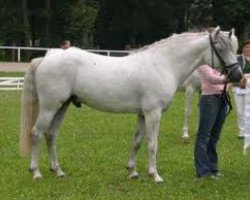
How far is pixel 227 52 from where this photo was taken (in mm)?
8703

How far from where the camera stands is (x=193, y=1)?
49.8 meters

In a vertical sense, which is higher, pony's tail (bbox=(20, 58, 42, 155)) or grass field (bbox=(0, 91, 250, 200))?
pony's tail (bbox=(20, 58, 42, 155))

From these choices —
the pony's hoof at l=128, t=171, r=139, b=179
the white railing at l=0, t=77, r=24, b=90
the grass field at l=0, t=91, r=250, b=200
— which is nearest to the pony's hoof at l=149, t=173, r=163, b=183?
the grass field at l=0, t=91, r=250, b=200

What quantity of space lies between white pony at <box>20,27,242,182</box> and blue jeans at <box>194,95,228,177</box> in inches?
18.1

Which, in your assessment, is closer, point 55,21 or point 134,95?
point 134,95

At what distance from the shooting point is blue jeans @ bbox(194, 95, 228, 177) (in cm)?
886

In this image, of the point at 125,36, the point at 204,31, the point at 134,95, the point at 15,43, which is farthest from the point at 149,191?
the point at 125,36

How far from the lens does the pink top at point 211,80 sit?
344 inches

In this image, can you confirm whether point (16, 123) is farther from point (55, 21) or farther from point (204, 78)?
Answer: point (55, 21)

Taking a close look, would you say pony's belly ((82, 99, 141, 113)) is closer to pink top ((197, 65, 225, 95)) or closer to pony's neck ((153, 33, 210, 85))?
pony's neck ((153, 33, 210, 85))

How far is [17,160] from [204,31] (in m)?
3.73

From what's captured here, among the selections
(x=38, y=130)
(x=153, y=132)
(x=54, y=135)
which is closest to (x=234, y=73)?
(x=153, y=132)

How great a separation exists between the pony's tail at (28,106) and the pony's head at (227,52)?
2516 mm

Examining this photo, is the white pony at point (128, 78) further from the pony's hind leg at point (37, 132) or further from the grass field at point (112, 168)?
the grass field at point (112, 168)
